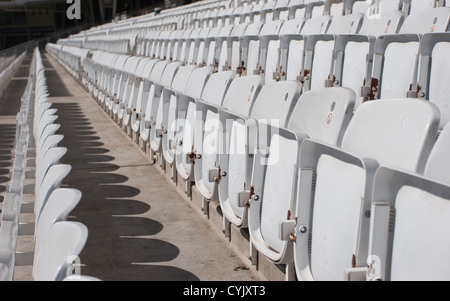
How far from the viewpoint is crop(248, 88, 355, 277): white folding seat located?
125 cm

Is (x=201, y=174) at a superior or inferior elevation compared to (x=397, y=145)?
inferior

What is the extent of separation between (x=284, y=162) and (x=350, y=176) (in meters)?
0.31

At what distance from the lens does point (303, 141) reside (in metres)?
1.15

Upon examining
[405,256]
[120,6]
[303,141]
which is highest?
[120,6]

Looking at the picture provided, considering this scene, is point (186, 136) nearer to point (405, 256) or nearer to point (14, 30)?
point (405, 256)

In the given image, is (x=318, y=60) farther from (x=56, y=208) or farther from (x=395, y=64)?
(x=56, y=208)

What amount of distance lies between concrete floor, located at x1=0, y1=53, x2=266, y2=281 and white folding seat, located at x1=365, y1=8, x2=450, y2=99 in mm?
672

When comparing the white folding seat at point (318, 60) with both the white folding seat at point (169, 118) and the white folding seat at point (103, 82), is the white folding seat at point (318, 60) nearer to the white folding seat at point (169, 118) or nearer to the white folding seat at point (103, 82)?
the white folding seat at point (169, 118)

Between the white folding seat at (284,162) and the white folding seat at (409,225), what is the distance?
1.09 feet

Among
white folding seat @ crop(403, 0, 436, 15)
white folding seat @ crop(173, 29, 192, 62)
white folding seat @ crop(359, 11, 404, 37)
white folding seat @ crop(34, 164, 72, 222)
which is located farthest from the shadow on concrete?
white folding seat @ crop(403, 0, 436, 15)

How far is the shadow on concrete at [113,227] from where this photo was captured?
1.59 metres

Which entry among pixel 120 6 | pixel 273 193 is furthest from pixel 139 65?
pixel 120 6

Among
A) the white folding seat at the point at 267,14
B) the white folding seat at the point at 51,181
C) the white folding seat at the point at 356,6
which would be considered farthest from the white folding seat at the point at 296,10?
the white folding seat at the point at 51,181

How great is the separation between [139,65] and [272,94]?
2.42 m
